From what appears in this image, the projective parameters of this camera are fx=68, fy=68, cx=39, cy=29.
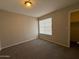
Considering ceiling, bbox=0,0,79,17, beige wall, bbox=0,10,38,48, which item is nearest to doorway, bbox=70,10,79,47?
ceiling, bbox=0,0,79,17

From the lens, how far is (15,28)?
456 centimetres

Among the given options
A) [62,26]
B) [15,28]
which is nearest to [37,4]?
[62,26]

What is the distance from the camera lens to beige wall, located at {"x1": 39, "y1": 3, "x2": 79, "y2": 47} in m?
3.71

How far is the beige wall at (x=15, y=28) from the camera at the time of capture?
387 centimetres

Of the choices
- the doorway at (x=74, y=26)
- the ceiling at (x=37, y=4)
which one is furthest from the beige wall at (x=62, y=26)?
the doorway at (x=74, y=26)

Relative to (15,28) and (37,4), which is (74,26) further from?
(15,28)

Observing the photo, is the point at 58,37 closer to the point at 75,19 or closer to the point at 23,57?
the point at 75,19

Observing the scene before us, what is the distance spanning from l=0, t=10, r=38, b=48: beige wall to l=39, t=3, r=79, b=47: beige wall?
214 centimetres

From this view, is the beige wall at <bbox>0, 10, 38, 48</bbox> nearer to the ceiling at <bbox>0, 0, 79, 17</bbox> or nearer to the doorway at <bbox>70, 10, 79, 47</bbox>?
the ceiling at <bbox>0, 0, 79, 17</bbox>

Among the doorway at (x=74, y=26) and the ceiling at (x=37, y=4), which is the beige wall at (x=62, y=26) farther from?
→ the doorway at (x=74, y=26)

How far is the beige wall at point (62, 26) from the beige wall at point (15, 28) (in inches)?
84.1

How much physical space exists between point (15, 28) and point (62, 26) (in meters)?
3.04

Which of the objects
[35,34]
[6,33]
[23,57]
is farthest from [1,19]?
[35,34]

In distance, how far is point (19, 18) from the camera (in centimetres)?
487
